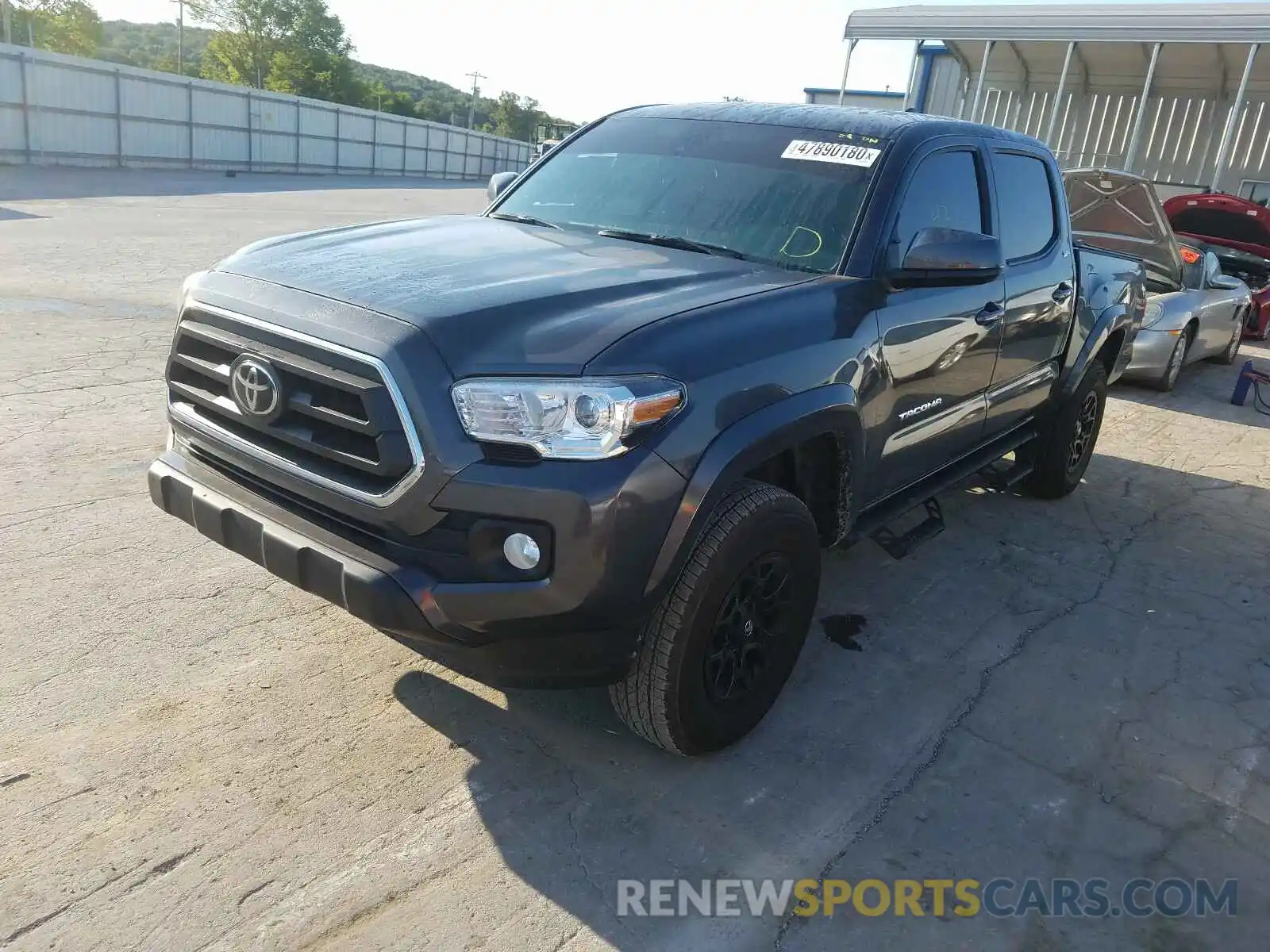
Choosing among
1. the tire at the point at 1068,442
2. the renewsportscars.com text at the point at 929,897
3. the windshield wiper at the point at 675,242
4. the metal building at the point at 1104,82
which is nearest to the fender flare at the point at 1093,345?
the tire at the point at 1068,442

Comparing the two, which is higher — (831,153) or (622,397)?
(831,153)

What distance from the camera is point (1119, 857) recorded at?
2871 mm

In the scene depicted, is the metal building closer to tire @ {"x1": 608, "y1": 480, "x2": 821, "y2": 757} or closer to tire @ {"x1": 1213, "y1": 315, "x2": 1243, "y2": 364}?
tire @ {"x1": 1213, "y1": 315, "x2": 1243, "y2": 364}

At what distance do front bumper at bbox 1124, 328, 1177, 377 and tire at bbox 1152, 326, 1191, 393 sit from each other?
0.08 m

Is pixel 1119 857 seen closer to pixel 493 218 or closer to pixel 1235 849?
pixel 1235 849

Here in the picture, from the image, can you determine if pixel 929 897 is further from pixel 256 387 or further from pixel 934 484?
pixel 256 387

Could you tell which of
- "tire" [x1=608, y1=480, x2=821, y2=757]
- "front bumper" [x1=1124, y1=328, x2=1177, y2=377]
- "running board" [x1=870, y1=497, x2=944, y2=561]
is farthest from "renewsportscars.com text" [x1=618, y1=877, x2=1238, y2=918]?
"front bumper" [x1=1124, y1=328, x2=1177, y2=377]

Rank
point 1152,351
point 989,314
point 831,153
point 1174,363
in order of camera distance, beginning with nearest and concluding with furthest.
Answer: point 831,153 < point 989,314 < point 1152,351 < point 1174,363

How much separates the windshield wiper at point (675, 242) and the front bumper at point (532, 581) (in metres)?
1.27

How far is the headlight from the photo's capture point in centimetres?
245

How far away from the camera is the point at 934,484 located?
4281 millimetres

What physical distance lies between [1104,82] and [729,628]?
22988 mm

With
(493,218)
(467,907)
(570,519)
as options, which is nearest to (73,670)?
(467,907)

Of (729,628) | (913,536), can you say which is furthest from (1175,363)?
(729,628)
